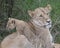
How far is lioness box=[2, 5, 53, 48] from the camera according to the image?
6645mm

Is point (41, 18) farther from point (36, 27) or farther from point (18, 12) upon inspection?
point (18, 12)

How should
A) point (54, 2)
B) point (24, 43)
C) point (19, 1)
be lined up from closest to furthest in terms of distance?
point (24, 43), point (19, 1), point (54, 2)

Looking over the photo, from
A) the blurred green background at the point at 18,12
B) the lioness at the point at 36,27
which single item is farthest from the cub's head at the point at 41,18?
the blurred green background at the point at 18,12

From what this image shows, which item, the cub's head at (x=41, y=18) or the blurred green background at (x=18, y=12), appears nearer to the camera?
the cub's head at (x=41, y=18)

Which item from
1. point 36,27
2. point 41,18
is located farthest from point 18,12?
point 41,18

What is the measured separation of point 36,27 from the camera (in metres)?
6.85

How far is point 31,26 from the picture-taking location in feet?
22.4

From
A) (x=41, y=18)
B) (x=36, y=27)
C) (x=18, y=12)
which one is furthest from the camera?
(x=18, y=12)

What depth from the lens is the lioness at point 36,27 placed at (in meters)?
6.64

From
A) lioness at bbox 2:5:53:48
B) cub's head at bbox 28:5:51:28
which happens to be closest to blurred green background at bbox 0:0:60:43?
lioness at bbox 2:5:53:48

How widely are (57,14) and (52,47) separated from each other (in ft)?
8.14

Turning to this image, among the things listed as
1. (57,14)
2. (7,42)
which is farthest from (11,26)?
(57,14)

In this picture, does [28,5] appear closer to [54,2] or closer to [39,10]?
[54,2]

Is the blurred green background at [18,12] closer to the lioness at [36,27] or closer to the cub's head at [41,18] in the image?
the lioness at [36,27]
